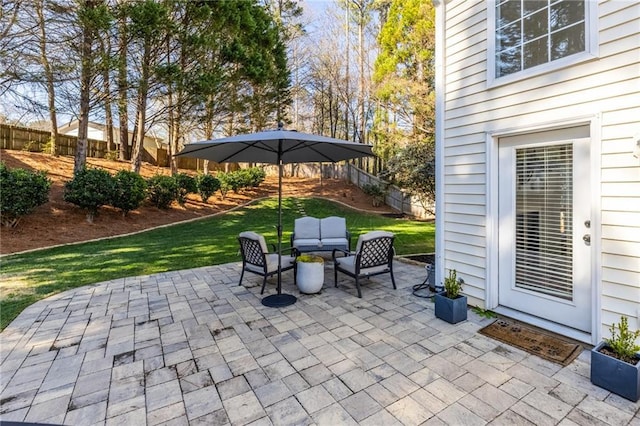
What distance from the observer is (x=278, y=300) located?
13.2ft

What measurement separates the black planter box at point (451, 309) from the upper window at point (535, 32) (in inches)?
101

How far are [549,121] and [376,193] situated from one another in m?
12.9

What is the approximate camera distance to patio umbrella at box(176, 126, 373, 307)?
3.65 meters

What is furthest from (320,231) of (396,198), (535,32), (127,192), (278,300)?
(396,198)

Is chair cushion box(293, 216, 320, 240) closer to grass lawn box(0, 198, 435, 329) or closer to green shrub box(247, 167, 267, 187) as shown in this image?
grass lawn box(0, 198, 435, 329)

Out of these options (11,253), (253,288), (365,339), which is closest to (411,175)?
(253,288)

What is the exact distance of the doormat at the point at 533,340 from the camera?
271 cm

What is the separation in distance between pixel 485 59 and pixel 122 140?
1688 centimetres

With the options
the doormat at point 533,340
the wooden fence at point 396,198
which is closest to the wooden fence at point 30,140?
the wooden fence at point 396,198

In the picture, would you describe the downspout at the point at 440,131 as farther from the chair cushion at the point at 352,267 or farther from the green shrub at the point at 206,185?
the green shrub at the point at 206,185

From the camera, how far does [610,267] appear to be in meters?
2.62

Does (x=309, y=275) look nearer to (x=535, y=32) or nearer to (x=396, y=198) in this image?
(x=535, y=32)

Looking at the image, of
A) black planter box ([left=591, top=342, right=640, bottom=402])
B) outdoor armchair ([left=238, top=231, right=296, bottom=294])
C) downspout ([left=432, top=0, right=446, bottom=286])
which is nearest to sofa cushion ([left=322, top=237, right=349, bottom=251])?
outdoor armchair ([left=238, top=231, right=296, bottom=294])

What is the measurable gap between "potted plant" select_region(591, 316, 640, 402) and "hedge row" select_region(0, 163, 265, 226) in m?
10.4
